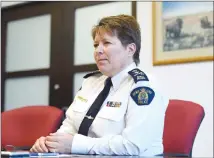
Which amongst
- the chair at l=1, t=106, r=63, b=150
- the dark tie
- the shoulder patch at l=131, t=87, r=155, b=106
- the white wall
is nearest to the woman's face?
the dark tie

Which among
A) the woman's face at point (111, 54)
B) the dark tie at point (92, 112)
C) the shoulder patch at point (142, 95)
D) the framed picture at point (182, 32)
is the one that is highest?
the framed picture at point (182, 32)

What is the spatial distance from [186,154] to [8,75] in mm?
3242

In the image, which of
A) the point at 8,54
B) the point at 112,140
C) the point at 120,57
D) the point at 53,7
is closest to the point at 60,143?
the point at 112,140

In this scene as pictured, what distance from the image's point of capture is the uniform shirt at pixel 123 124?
1.47 meters

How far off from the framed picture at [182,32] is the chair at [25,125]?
1511 mm

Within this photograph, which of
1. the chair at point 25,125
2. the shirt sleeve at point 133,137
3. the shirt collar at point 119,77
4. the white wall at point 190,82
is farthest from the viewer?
the white wall at point 190,82

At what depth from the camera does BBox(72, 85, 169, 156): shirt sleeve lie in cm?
146

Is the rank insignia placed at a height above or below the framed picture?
below

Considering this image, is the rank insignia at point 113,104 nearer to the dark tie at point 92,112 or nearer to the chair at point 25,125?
the dark tie at point 92,112

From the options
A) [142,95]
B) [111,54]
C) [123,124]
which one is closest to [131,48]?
[111,54]

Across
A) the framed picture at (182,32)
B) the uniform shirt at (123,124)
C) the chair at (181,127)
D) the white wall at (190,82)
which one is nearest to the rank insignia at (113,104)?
the uniform shirt at (123,124)

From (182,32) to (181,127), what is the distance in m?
1.67

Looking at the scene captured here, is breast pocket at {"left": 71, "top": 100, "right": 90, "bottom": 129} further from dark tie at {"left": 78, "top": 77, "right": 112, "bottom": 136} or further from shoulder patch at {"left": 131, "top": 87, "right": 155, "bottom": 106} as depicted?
shoulder patch at {"left": 131, "top": 87, "right": 155, "bottom": 106}

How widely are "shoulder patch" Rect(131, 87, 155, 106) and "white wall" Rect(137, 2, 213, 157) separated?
4.79 ft
